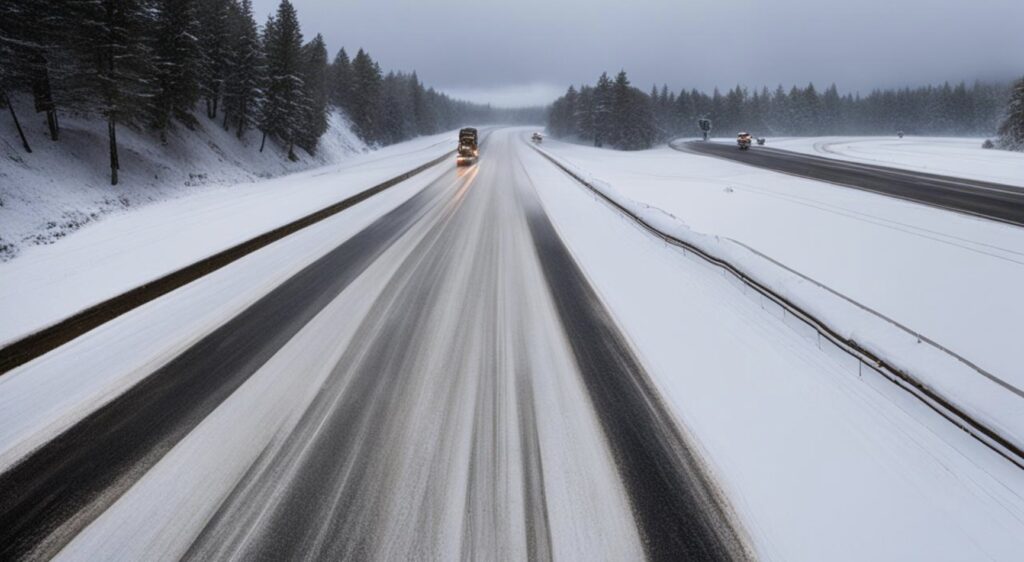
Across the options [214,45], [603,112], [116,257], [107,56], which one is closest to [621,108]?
[603,112]

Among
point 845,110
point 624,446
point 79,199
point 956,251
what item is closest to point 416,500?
point 624,446

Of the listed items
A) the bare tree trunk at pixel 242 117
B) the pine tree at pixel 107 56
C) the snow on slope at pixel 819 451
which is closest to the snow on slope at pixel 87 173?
the pine tree at pixel 107 56

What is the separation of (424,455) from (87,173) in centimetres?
2766

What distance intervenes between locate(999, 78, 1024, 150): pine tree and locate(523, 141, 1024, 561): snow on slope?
215ft

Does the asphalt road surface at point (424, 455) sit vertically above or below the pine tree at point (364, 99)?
below

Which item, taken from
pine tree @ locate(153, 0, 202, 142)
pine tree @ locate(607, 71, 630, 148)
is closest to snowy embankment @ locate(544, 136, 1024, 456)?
pine tree @ locate(153, 0, 202, 142)

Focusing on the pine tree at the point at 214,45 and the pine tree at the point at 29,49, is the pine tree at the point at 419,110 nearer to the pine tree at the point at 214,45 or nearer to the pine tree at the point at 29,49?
the pine tree at the point at 214,45

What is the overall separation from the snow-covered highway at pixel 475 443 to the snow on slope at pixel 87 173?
51.3 ft

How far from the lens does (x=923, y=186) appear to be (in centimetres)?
2330

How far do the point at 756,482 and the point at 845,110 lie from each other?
18194cm

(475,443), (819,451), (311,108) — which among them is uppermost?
(311,108)

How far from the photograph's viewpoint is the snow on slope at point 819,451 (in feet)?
10.3

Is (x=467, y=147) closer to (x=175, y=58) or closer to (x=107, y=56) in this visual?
(x=175, y=58)

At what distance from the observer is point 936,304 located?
27.0ft
